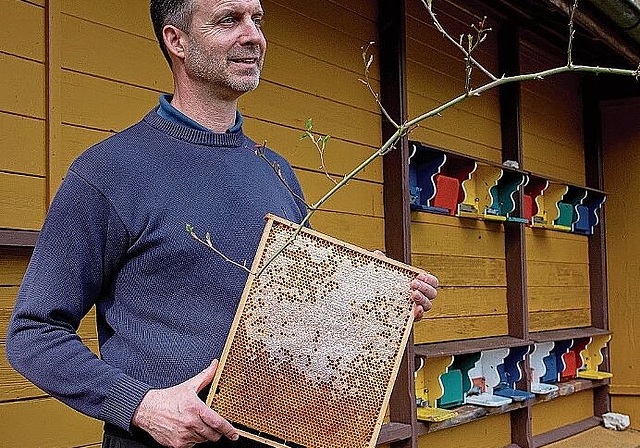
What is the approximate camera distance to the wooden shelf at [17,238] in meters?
2.41

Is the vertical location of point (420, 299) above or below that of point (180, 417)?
above

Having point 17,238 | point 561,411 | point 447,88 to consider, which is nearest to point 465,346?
point 447,88

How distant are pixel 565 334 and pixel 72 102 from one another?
12.7 ft

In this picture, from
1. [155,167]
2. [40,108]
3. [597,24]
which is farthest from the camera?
[597,24]

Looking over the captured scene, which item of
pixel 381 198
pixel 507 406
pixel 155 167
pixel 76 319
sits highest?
pixel 381 198

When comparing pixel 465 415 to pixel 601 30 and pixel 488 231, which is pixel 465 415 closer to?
pixel 488 231

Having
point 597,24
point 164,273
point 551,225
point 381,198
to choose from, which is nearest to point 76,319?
point 164,273

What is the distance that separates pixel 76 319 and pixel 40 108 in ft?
3.60

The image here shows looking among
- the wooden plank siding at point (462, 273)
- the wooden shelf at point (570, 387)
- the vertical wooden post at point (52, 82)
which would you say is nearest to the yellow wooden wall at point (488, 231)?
the wooden plank siding at point (462, 273)

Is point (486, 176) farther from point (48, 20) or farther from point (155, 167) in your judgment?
point (155, 167)

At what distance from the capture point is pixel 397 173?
409 cm

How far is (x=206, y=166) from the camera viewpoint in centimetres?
179

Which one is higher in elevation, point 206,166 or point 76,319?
point 206,166

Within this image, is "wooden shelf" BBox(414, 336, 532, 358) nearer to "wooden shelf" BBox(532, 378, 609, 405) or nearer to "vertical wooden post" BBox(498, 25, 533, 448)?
"vertical wooden post" BBox(498, 25, 533, 448)
